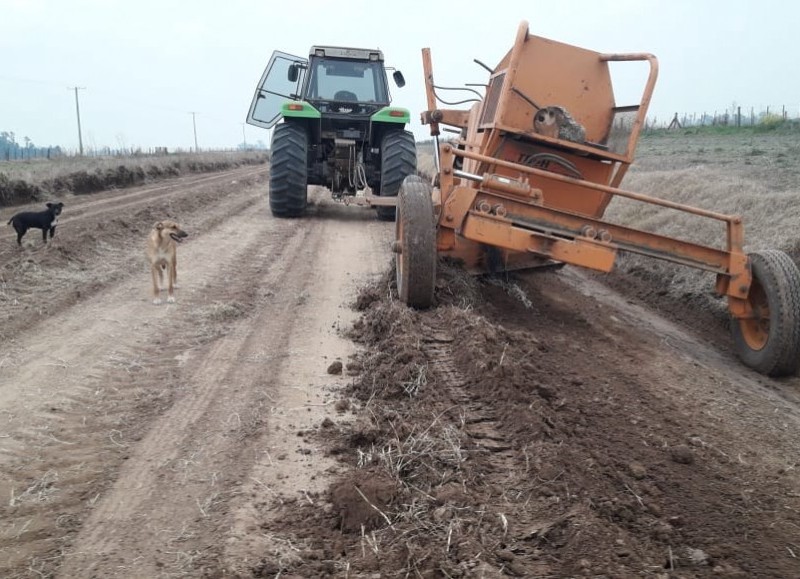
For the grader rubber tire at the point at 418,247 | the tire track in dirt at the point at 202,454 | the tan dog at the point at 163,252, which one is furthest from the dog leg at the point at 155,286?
the grader rubber tire at the point at 418,247

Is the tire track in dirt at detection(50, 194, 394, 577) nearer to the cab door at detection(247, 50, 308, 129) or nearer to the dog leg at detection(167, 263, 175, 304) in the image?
the dog leg at detection(167, 263, 175, 304)

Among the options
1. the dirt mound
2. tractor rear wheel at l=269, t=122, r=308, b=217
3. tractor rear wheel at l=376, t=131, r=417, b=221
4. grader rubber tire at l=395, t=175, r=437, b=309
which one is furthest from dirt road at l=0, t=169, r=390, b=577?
tractor rear wheel at l=269, t=122, r=308, b=217

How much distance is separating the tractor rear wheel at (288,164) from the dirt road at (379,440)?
4.98 m

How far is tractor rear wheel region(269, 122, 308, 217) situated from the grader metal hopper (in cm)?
483

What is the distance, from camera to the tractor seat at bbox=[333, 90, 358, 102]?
12305 mm

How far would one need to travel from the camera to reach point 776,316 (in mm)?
5230

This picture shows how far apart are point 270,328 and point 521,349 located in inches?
82.4

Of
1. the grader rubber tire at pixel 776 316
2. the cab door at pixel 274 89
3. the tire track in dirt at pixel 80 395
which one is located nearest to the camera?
the tire track in dirt at pixel 80 395

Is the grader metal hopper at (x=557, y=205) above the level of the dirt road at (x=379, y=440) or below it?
above

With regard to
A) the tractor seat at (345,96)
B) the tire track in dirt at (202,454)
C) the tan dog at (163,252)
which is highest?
the tractor seat at (345,96)

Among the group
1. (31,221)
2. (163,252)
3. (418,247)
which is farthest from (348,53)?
(418,247)

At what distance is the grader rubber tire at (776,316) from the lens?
5199 millimetres

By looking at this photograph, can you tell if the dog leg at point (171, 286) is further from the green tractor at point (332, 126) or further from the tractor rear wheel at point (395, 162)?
the tractor rear wheel at point (395, 162)

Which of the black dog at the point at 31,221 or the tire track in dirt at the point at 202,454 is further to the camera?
the black dog at the point at 31,221
